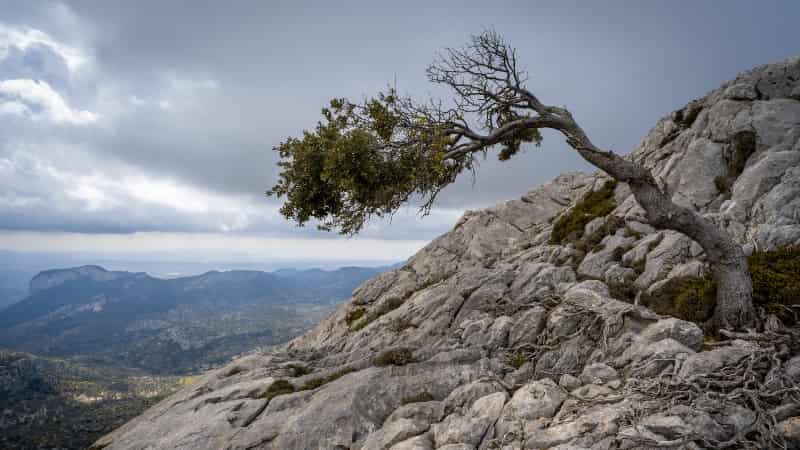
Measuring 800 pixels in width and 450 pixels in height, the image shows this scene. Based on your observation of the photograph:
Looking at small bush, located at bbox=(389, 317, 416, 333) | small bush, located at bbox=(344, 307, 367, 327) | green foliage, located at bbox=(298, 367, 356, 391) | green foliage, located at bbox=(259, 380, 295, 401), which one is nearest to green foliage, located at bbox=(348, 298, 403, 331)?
small bush, located at bbox=(344, 307, 367, 327)

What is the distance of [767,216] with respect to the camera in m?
20.7

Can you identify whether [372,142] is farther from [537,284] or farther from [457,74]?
[537,284]

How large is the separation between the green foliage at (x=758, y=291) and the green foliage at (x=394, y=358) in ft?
39.9

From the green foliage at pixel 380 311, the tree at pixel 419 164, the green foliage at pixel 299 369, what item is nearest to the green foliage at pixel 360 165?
the tree at pixel 419 164

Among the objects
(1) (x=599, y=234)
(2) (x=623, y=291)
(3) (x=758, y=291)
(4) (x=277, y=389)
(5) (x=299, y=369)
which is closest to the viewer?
(3) (x=758, y=291)

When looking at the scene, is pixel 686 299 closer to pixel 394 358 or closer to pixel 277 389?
pixel 394 358

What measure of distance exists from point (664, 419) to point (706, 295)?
9.94 metres

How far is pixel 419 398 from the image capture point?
15.2 meters

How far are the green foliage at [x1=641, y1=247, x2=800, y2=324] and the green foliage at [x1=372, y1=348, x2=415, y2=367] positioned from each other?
1217cm

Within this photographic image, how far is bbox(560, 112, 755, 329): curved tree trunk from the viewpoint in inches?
578

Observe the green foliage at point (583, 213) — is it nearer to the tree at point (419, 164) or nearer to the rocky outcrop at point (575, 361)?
the rocky outcrop at point (575, 361)

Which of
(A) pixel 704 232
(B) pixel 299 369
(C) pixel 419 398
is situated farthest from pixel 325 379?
(A) pixel 704 232

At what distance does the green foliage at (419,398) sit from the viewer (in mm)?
15102

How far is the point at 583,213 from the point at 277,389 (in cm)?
3034
